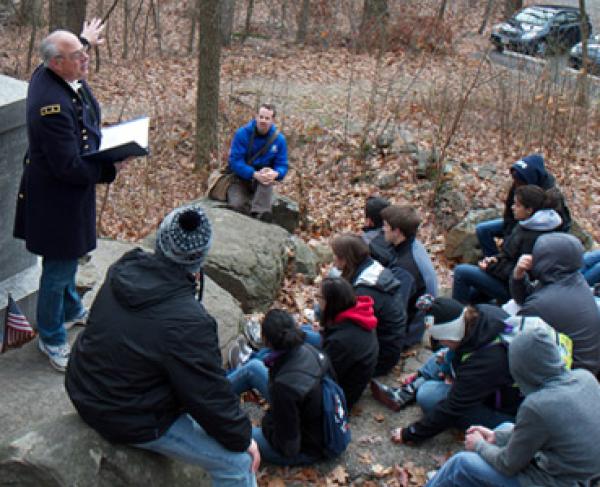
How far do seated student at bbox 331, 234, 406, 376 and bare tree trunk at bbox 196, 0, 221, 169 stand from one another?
7115 mm

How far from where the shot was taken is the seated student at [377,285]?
532cm

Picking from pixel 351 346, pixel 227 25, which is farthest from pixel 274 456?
pixel 227 25

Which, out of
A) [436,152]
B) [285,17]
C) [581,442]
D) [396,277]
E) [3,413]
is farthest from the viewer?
[285,17]

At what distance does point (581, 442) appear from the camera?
3.67m

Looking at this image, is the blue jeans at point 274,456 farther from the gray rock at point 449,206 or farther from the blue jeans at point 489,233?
the gray rock at point 449,206

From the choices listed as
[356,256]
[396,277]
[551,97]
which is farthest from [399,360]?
[551,97]

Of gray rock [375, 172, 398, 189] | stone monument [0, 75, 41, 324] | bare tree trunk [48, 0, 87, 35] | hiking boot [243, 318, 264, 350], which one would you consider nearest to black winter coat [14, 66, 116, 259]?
stone monument [0, 75, 41, 324]

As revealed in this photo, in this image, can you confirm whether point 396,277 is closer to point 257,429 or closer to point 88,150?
point 257,429

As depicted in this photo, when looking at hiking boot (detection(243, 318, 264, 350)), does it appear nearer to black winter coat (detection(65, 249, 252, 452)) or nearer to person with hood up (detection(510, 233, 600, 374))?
person with hood up (detection(510, 233, 600, 374))

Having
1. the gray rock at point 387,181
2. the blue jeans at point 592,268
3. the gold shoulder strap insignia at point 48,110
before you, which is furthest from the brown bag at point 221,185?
the gold shoulder strap insignia at point 48,110

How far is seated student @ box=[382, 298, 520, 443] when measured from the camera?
4.54 metres

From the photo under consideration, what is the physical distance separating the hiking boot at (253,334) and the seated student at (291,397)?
1318 mm

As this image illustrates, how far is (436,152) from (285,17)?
13.5 metres

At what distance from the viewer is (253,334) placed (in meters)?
5.85
